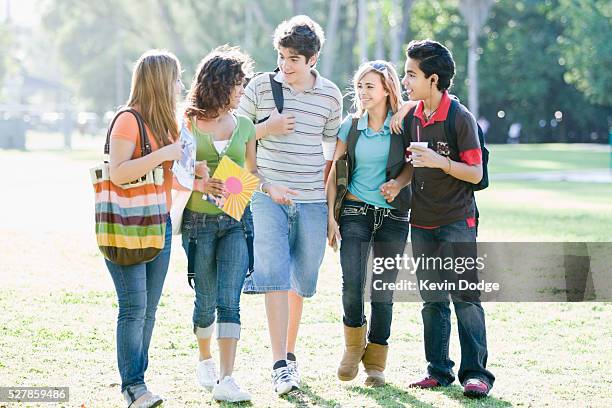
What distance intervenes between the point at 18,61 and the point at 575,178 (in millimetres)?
49398

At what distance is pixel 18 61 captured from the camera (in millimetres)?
69812

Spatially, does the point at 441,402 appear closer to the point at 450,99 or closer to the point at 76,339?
the point at 450,99

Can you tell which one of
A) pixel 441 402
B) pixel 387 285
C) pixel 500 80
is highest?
pixel 500 80

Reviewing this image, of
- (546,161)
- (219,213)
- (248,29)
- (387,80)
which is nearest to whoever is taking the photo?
(219,213)

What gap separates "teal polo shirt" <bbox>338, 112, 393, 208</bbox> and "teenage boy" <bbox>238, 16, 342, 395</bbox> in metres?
0.23

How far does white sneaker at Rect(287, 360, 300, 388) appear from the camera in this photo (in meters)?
6.36

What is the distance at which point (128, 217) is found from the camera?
18.6 feet

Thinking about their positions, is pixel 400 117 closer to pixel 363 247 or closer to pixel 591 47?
pixel 363 247

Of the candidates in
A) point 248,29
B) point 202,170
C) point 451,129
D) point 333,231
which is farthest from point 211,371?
point 248,29

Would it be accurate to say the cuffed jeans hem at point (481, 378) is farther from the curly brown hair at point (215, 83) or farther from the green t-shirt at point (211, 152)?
the curly brown hair at point (215, 83)

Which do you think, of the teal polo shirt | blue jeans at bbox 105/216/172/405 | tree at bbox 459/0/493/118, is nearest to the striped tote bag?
blue jeans at bbox 105/216/172/405

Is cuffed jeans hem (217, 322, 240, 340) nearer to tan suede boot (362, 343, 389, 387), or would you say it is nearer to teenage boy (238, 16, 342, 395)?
teenage boy (238, 16, 342, 395)

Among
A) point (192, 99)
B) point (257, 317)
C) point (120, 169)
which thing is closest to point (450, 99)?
point (192, 99)

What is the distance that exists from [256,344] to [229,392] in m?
1.72
